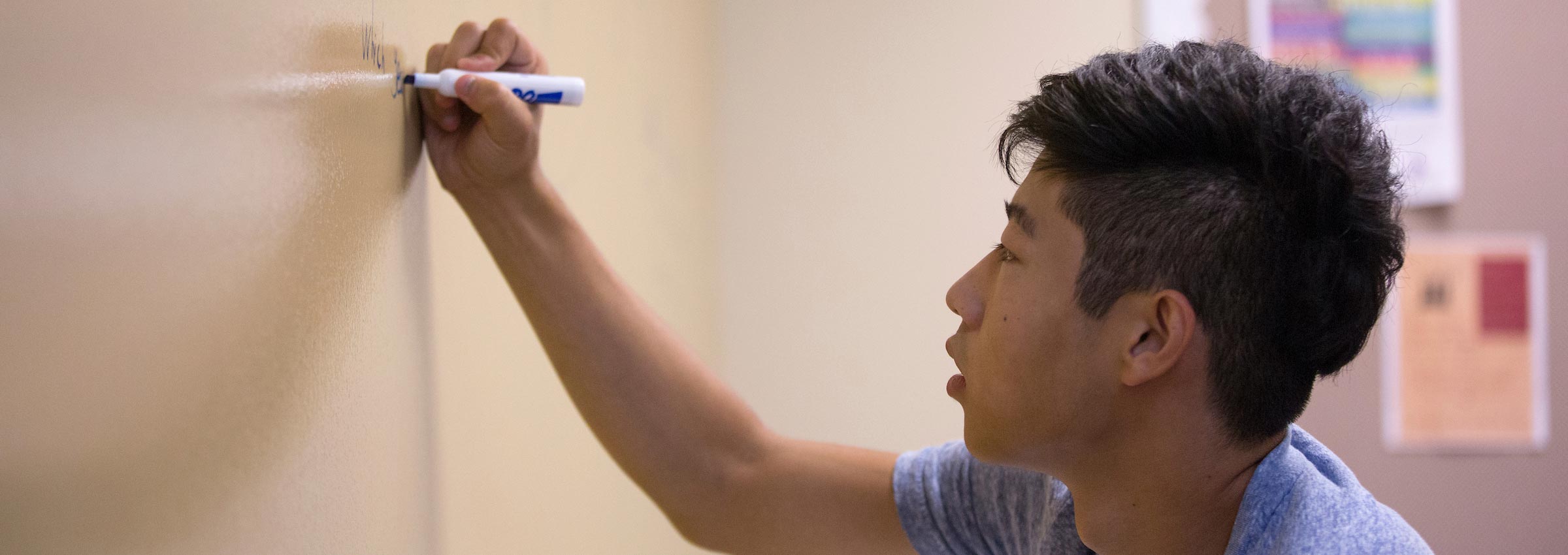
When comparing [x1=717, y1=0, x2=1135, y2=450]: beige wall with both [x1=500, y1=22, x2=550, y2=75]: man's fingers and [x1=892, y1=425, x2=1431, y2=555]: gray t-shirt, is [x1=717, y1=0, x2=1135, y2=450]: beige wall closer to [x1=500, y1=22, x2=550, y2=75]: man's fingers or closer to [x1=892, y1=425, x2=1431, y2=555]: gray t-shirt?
[x1=892, y1=425, x2=1431, y2=555]: gray t-shirt

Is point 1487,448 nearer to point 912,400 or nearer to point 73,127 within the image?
point 912,400

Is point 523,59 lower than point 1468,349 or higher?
higher

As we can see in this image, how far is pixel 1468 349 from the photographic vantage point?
1826 mm

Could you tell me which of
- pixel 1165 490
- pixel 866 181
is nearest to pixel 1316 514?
pixel 1165 490

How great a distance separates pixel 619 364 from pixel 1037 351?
1.07 feet

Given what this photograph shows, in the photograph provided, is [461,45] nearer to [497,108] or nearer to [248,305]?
[497,108]

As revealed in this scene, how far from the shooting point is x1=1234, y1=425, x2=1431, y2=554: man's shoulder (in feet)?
2.04

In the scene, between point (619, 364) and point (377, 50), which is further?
point (619, 364)

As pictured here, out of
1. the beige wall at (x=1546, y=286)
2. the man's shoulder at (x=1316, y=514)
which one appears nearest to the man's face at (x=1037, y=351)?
the man's shoulder at (x=1316, y=514)

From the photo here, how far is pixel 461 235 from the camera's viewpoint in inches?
30.1

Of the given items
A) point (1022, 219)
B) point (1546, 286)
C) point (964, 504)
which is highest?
point (1022, 219)

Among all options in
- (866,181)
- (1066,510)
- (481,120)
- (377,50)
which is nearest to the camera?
(377,50)

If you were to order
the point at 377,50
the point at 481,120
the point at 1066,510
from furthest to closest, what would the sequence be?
the point at 1066,510
the point at 481,120
the point at 377,50

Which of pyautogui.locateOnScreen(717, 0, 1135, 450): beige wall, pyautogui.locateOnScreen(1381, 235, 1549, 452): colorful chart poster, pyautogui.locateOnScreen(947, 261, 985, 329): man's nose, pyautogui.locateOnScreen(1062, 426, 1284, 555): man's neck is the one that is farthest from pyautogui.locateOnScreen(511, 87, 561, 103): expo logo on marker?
pyautogui.locateOnScreen(1381, 235, 1549, 452): colorful chart poster
